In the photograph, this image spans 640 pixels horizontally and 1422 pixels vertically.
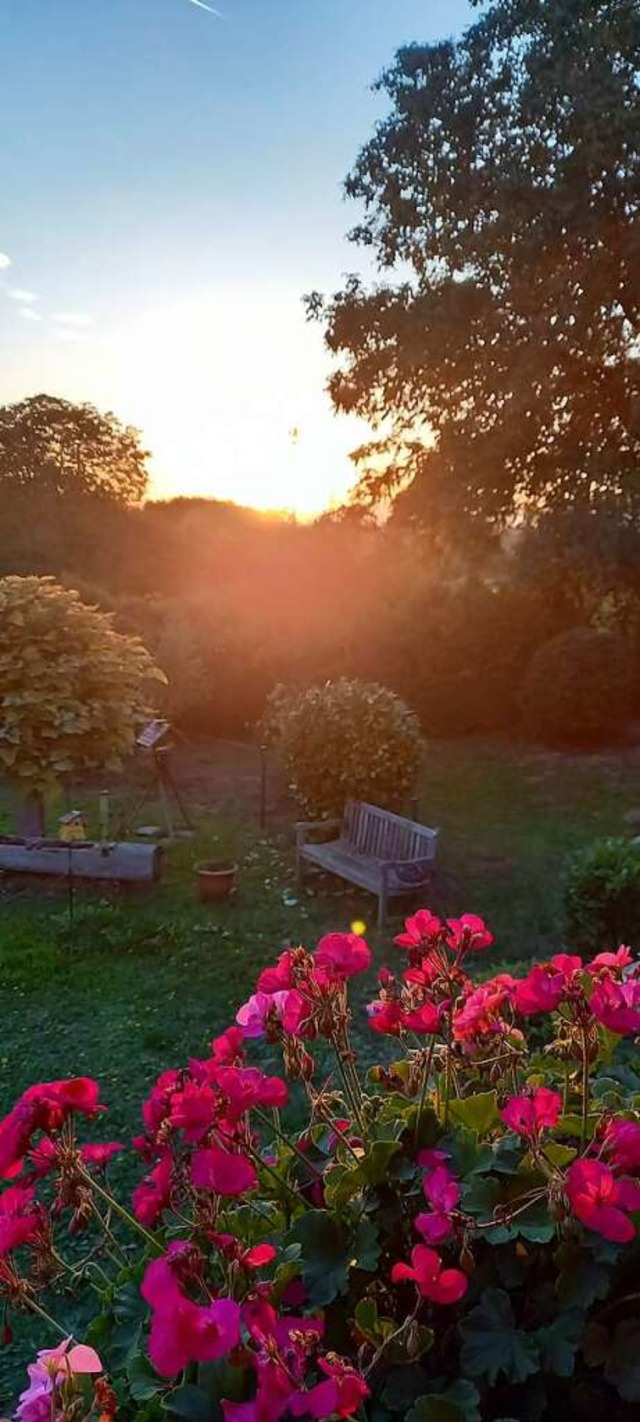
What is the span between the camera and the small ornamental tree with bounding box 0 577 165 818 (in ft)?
22.6

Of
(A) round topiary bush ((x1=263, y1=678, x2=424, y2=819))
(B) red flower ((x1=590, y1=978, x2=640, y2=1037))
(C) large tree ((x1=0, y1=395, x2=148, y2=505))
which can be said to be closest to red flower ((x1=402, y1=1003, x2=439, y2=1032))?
(B) red flower ((x1=590, y1=978, x2=640, y2=1037))

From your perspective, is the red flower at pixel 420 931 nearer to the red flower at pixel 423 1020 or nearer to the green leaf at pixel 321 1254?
the red flower at pixel 423 1020

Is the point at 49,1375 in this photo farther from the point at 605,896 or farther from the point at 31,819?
the point at 31,819

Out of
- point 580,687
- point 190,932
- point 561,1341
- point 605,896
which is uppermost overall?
point 561,1341

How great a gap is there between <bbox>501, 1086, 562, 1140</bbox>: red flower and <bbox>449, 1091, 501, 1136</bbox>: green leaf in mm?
189

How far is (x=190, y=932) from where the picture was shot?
6.76m

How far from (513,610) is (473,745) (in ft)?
7.40

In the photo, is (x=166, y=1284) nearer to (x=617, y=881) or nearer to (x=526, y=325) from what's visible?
(x=617, y=881)

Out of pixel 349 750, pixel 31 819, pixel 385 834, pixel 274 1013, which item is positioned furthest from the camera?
pixel 31 819

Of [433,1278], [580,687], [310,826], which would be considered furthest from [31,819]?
[580,687]

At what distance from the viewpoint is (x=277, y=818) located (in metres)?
10.2

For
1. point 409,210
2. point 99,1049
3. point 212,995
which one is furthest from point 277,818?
point 409,210

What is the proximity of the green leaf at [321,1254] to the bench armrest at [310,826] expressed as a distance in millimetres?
6486

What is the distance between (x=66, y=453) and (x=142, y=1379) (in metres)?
24.7
